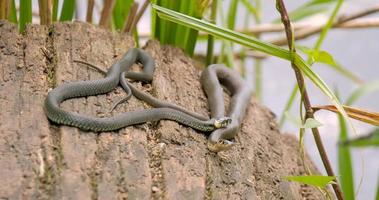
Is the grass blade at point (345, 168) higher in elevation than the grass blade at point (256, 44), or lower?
lower

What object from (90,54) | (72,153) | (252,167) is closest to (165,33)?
(90,54)

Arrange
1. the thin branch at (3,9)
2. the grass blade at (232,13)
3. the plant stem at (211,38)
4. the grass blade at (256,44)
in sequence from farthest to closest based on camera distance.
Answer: the grass blade at (232,13) < the plant stem at (211,38) < the thin branch at (3,9) < the grass blade at (256,44)

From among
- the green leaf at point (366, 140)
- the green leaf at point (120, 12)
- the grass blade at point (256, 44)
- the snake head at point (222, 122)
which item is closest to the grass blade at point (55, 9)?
the green leaf at point (120, 12)

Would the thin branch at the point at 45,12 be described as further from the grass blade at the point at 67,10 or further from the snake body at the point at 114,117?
the snake body at the point at 114,117

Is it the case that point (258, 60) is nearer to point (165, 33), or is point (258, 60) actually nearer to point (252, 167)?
point (165, 33)

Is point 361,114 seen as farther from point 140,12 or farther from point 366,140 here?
point 366,140

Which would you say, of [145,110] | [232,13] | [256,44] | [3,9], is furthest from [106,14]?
[256,44]

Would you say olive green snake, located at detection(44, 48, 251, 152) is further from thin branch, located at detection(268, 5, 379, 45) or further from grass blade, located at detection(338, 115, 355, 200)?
thin branch, located at detection(268, 5, 379, 45)
